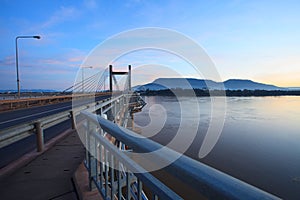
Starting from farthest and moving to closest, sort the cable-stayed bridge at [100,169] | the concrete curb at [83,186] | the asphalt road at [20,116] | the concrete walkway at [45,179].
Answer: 1. the asphalt road at [20,116]
2. the concrete walkway at [45,179]
3. the concrete curb at [83,186]
4. the cable-stayed bridge at [100,169]

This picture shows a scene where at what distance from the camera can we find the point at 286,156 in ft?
45.3

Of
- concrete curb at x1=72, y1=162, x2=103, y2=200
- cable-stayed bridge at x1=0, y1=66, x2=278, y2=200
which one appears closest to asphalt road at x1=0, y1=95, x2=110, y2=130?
cable-stayed bridge at x1=0, y1=66, x2=278, y2=200

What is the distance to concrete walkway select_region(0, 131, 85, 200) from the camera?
291 cm

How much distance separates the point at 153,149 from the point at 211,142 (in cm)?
1827

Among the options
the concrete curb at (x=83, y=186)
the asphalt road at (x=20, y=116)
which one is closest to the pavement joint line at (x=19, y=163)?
the concrete curb at (x=83, y=186)

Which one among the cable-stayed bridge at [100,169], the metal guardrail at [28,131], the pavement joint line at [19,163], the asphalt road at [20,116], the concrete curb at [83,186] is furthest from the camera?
the asphalt road at [20,116]

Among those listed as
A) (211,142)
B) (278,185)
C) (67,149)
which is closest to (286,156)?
(278,185)

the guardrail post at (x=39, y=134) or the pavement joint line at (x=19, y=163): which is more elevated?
the guardrail post at (x=39, y=134)

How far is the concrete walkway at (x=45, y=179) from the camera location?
291 centimetres

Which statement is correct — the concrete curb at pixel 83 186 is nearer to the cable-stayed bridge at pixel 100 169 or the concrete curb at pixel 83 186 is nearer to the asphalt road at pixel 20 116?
the cable-stayed bridge at pixel 100 169

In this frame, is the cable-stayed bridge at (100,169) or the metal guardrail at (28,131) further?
the metal guardrail at (28,131)

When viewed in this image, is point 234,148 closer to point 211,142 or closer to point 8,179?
point 211,142

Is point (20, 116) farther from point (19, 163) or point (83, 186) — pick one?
point (83, 186)

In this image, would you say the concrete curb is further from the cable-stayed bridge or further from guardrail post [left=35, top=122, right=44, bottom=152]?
guardrail post [left=35, top=122, right=44, bottom=152]
